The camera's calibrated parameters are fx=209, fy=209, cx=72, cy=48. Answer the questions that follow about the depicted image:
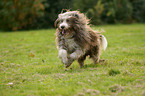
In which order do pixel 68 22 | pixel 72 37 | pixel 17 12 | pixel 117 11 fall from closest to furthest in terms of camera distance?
pixel 68 22
pixel 72 37
pixel 17 12
pixel 117 11

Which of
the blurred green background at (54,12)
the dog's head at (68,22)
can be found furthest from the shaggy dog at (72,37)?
the blurred green background at (54,12)

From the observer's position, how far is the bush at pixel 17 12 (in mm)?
23812

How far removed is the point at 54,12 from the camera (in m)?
28.3

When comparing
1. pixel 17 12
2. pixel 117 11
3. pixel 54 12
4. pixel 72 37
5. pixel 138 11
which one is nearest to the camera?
pixel 72 37

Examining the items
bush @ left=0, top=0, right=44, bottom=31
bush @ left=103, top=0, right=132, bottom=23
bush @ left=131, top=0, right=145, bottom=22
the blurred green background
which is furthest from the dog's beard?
bush @ left=131, top=0, right=145, bottom=22

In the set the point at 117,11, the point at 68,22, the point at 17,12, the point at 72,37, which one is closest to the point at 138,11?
the point at 117,11

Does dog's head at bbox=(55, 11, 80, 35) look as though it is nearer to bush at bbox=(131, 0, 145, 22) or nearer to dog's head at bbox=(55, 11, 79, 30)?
dog's head at bbox=(55, 11, 79, 30)

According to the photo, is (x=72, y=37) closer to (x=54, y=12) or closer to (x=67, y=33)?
(x=67, y=33)

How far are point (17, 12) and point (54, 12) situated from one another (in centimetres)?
579

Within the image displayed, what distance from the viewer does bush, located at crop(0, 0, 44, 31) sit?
2381 cm

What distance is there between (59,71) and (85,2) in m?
22.2

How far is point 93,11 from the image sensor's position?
2617 cm

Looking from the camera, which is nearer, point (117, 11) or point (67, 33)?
point (67, 33)

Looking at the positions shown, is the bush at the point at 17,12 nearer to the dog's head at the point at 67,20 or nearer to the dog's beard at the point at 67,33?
the dog's head at the point at 67,20
